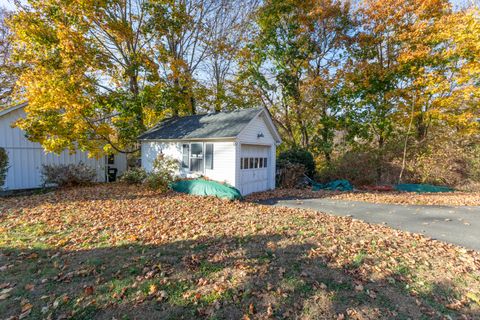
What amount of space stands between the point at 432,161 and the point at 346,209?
8793mm

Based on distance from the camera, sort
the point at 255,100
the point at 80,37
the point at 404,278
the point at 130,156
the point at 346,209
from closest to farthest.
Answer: the point at 404,278 < the point at 346,209 < the point at 80,37 < the point at 130,156 < the point at 255,100

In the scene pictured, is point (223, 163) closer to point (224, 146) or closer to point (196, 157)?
point (224, 146)

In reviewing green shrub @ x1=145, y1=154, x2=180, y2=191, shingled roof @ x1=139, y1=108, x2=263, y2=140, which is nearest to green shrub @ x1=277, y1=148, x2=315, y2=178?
shingled roof @ x1=139, y1=108, x2=263, y2=140

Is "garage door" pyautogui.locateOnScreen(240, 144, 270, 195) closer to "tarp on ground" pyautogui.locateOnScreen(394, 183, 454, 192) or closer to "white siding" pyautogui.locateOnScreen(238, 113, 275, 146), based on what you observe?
"white siding" pyautogui.locateOnScreen(238, 113, 275, 146)

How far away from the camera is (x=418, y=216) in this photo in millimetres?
7379

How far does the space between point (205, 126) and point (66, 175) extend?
6.59 m

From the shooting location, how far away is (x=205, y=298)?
126 inches

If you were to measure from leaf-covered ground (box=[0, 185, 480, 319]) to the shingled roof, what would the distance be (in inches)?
195

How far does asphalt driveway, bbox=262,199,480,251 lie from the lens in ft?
19.1

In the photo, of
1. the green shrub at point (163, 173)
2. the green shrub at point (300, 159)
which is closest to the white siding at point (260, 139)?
the green shrub at point (300, 159)

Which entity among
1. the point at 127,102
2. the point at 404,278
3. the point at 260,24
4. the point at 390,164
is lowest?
the point at 404,278

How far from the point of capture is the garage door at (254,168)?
436 inches

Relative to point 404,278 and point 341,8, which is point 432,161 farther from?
point 404,278

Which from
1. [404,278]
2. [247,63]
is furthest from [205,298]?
[247,63]
